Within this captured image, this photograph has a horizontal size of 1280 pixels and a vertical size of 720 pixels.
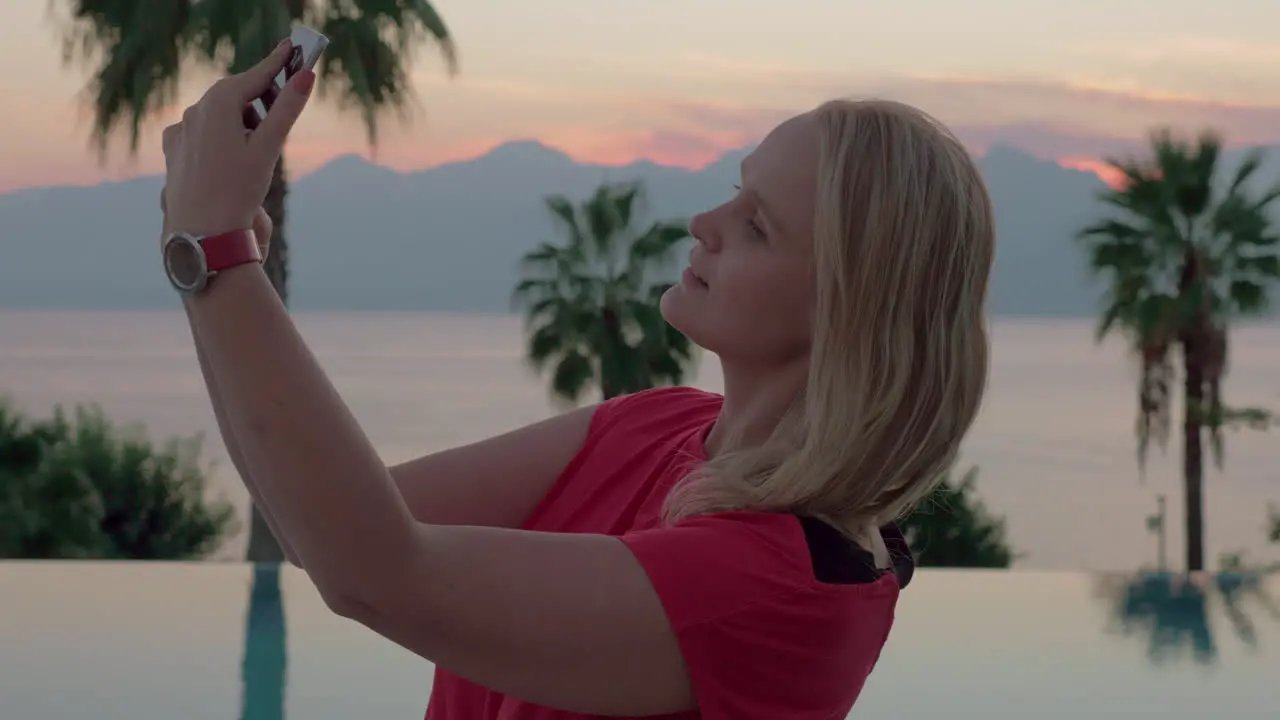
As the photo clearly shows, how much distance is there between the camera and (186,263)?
0.74 metres

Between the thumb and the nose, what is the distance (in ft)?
1.11

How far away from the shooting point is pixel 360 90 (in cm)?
995

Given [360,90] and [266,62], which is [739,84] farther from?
[266,62]

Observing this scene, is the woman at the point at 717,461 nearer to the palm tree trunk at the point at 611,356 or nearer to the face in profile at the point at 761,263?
the face in profile at the point at 761,263

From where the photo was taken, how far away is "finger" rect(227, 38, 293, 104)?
763mm

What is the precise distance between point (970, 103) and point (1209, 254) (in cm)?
1399

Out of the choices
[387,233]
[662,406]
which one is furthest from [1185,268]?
[387,233]

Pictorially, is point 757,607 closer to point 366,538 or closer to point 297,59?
point 366,538

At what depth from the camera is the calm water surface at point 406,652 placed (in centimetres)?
536

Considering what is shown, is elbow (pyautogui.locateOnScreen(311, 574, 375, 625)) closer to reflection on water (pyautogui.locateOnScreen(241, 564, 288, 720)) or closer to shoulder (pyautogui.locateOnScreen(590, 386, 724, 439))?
shoulder (pyautogui.locateOnScreen(590, 386, 724, 439))

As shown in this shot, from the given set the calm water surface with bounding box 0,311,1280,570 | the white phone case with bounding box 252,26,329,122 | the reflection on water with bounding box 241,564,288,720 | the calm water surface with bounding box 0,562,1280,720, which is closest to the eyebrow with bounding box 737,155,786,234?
the white phone case with bounding box 252,26,329,122

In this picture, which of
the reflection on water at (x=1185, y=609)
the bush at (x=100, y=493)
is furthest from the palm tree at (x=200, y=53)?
the reflection on water at (x=1185, y=609)

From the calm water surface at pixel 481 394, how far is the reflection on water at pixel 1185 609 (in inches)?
466

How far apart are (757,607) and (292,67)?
1.40 feet
